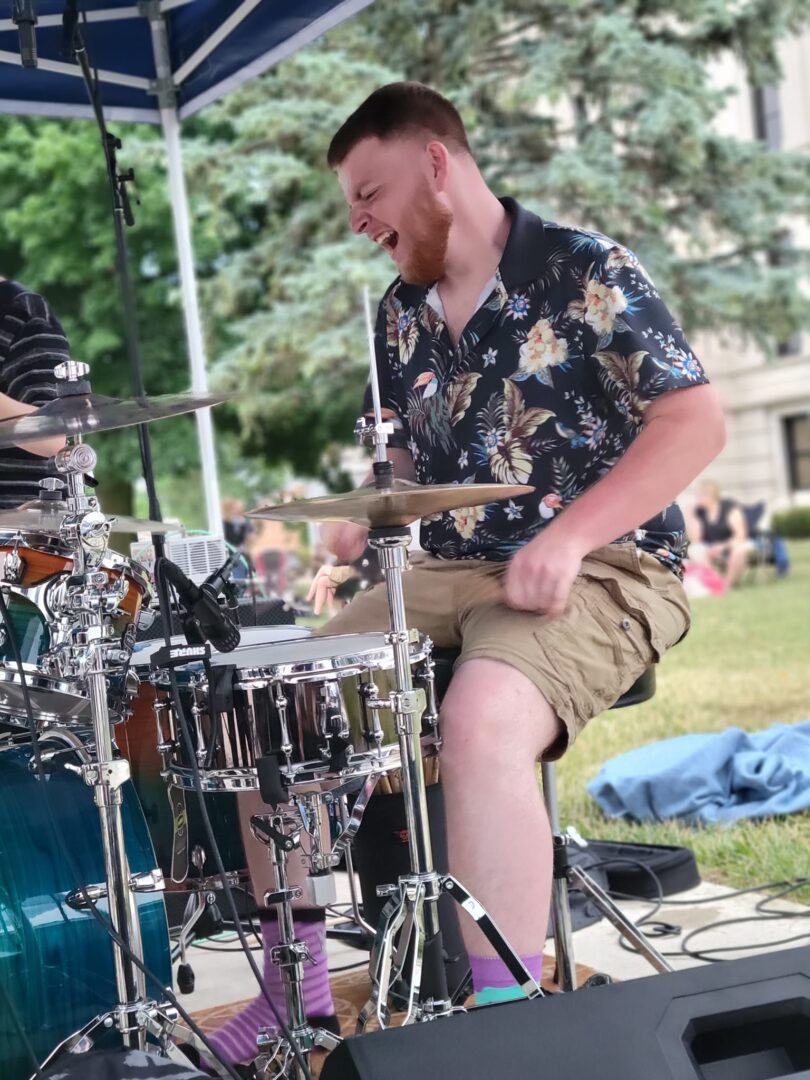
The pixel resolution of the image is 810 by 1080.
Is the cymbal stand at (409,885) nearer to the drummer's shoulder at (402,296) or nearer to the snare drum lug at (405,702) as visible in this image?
the snare drum lug at (405,702)

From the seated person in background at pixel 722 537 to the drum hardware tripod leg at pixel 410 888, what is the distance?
12.5 m

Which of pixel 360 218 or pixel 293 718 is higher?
pixel 360 218

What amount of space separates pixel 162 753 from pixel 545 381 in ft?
3.24

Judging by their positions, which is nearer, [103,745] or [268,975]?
[103,745]

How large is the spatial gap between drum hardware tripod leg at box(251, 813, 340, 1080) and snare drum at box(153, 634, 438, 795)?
83mm

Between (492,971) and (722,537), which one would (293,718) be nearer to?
(492,971)

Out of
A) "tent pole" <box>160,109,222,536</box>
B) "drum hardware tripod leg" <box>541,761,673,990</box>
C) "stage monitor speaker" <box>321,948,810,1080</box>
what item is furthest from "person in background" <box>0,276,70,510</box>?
"stage monitor speaker" <box>321,948,810,1080</box>

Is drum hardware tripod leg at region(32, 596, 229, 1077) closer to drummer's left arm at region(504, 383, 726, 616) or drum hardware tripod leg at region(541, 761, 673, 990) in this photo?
drummer's left arm at region(504, 383, 726, 616)

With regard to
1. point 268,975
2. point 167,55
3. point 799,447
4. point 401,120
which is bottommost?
point 268,975

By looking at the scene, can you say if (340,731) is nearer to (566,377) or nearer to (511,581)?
(511,581)

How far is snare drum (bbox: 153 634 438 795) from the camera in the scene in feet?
6.62

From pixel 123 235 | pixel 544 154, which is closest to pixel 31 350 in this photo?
pixel 123 235

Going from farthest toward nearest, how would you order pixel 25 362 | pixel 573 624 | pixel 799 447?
pixel 799 447
pixel 25 362
pixel 573 624

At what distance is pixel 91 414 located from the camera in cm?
192
